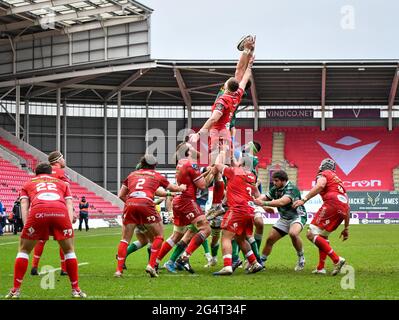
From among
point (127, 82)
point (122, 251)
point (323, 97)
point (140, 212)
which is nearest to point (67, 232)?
point (140, 212)

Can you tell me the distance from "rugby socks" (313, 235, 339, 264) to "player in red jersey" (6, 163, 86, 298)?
5.37 meters

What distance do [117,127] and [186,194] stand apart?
51528mm

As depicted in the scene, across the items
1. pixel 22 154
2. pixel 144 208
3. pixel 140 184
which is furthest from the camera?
pixel 22 154

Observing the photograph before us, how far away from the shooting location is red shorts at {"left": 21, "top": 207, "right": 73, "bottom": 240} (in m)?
10.8

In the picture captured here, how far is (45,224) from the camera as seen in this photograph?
10.8 meters

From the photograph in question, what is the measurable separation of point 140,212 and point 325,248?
Answer: 3617 millimetres

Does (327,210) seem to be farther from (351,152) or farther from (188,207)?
(351,152)

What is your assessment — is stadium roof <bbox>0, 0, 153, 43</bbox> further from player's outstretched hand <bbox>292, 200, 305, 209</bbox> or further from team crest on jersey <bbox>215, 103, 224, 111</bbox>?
player's outstretched hand <bbox>292, 200, 305, 209</bbox>

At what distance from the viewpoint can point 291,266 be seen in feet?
57.1

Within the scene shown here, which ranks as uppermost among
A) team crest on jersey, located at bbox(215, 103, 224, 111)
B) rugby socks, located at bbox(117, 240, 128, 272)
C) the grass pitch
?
team crest on jersey, located at bbox(215, 103, 224, 111)

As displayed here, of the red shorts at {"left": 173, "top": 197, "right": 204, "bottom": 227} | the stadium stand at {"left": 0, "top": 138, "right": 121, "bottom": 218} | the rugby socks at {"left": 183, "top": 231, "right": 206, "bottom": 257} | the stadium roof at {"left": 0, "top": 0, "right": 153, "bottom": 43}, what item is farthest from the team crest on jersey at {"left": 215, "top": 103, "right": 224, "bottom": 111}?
the stadium stand at {"left": 0, "top": 138, "right": 121, "bottom": 218}

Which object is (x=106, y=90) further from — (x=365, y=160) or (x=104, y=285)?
(x=104, y=285)
